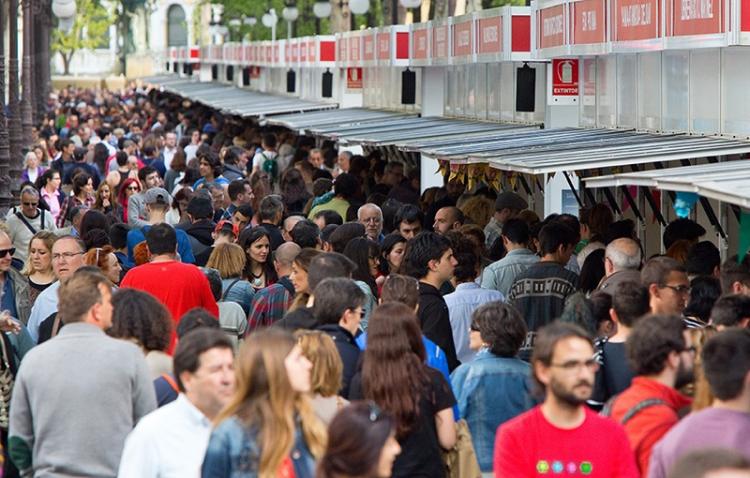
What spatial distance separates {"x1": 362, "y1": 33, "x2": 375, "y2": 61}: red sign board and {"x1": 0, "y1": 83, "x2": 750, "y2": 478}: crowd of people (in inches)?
597

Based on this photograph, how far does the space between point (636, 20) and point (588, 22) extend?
1.68m

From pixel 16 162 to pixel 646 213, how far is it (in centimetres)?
1593

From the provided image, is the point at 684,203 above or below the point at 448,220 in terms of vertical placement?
above

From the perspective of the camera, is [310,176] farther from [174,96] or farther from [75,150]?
[174,96]

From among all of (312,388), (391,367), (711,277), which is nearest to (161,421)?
(312,388)

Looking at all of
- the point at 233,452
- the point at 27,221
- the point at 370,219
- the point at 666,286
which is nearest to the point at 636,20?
the point at 370,219

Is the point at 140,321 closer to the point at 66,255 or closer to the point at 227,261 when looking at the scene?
the point at 66,255

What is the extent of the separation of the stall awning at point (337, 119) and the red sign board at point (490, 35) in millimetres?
3336

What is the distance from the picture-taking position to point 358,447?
5.39 meters

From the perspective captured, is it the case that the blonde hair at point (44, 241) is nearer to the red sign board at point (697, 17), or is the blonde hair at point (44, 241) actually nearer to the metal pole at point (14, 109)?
the red sign board at point (697, 17)

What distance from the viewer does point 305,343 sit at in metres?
7.44

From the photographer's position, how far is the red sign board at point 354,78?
34188mm

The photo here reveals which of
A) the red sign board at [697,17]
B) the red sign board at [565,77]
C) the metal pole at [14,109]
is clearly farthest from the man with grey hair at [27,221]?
the metal pole at [14,109]

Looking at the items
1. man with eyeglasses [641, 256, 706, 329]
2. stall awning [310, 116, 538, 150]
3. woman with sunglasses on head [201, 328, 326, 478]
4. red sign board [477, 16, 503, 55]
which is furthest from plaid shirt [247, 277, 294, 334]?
red sign board [477, 16, 503, 55]
